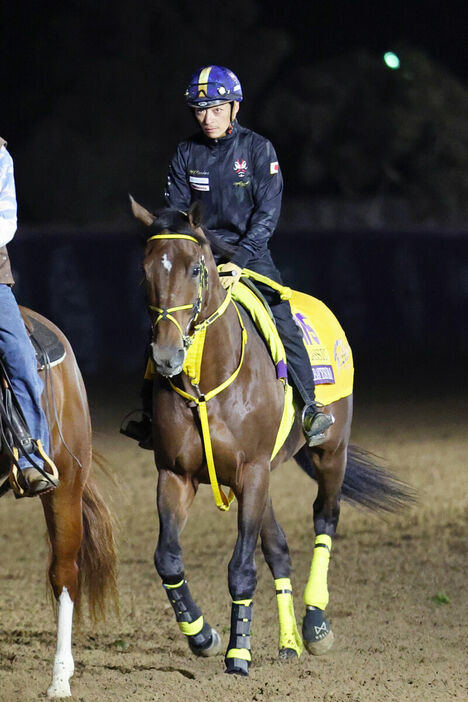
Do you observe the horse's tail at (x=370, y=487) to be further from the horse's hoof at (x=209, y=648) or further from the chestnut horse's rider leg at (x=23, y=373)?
the chestnut horse's rider leg at (x=23, y=373)

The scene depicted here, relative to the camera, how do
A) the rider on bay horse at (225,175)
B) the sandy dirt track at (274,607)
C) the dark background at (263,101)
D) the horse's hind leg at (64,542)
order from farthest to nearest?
the dark background at (263,101) → the rider on bay horse at (225,175) → the horse's hind leg at (64,542) → the sandy dirt track at (274,607)

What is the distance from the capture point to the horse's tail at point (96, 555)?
5.79 m

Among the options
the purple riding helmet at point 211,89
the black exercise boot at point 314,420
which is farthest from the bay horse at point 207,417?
the purple riding helmet at point 211,89

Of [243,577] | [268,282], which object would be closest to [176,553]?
[243,577]

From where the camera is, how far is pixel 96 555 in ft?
19.0

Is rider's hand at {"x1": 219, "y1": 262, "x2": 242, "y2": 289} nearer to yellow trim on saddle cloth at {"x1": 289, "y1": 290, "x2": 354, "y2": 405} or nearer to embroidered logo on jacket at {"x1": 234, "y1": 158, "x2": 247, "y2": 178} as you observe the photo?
embroidered logo on jacket at {"x1": 234, "y1": 158, "x2": 247, "y2": 178}

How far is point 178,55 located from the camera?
27.9 metres

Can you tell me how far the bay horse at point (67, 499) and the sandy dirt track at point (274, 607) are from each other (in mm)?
335

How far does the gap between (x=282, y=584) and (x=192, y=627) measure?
62cm

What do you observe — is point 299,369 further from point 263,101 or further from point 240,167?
point 263,101

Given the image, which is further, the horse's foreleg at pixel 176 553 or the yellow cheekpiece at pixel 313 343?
the yellow cheekpiece at pixel 313 343

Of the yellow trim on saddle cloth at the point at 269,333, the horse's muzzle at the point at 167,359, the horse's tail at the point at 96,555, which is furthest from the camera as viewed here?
the horse's tail at the point at 96,555

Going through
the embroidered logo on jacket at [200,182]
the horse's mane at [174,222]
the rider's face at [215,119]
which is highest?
the rider's face at [215,119]

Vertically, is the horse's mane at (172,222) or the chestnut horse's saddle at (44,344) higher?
the horse's mane at (172,222)
